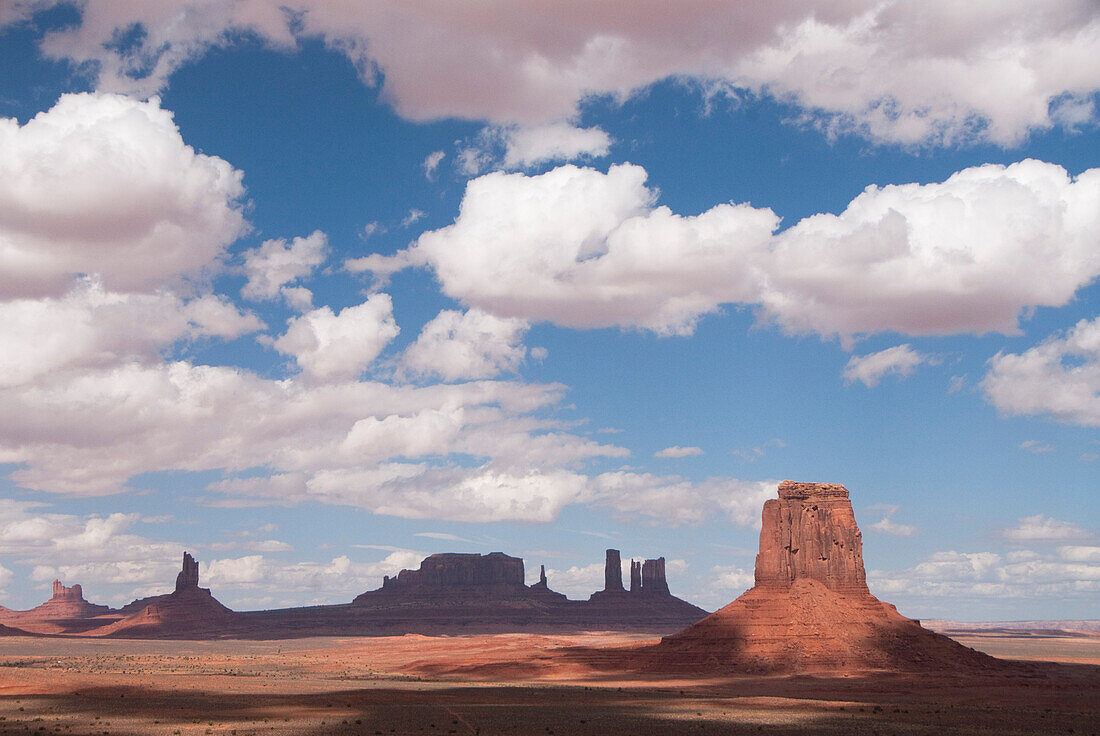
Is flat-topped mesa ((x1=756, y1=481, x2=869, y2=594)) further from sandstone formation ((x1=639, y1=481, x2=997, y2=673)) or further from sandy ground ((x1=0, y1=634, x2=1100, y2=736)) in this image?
sandy ground ((x1=0, y1=634, x2=1100, y2=736))

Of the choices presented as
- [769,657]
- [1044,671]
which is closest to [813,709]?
[769,657]

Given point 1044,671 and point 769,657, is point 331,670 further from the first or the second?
point 1044,671

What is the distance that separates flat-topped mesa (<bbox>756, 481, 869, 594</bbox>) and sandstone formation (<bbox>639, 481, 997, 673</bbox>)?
0.09m

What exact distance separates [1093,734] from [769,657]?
3690cm

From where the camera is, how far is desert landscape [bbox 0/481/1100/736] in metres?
60.3

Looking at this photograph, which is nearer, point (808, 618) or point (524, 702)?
point (524, 702)

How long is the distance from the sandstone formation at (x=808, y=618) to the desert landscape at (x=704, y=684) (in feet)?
0.45

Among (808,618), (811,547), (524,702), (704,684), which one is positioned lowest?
(524,702)

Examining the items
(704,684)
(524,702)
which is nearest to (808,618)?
(704,684)

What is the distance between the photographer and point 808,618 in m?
94.9

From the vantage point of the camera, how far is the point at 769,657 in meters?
93.2

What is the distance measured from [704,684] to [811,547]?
18.6 meters

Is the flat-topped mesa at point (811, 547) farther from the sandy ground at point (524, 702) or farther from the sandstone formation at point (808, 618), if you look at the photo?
the sandy ground at point (524, 702)

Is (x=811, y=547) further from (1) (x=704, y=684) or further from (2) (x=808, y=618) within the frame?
(1) (x=704, y=684)
